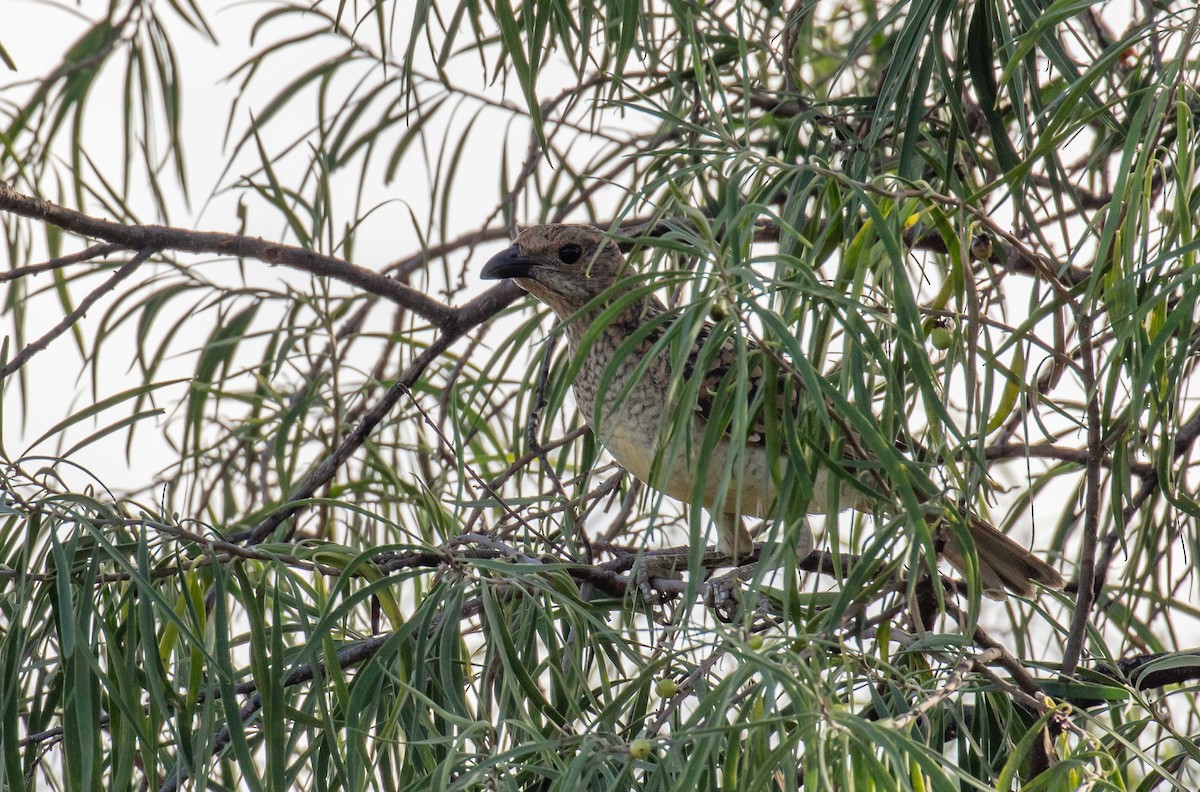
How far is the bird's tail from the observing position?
3191 millimetres

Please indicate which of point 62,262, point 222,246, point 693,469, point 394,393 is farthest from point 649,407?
point 62,262

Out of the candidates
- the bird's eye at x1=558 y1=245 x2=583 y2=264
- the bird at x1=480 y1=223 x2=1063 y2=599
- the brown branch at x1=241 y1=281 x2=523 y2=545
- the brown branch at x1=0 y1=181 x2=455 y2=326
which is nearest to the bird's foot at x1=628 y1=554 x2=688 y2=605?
the bird at x1=480 y1=223 x2=1063 y2=599

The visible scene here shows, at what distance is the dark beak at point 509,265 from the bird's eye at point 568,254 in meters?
0.09

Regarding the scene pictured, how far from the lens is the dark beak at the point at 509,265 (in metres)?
3.46

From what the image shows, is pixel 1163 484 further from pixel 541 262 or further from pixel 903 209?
pixel 541 262

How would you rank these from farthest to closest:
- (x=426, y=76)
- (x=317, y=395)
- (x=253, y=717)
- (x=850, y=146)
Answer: (x=426, y=76)
(x=317, y=395)
(x=850, y=146)
(x=253, y=717)

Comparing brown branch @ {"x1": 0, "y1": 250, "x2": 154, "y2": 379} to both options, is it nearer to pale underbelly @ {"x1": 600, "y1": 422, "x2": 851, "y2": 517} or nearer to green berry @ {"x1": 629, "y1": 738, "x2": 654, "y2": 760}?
pale underbelly @ {"x1": 600, "y1": 422, "x2": 851, "y2": 517}

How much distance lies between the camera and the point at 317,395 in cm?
364

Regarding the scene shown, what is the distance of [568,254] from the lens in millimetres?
3594

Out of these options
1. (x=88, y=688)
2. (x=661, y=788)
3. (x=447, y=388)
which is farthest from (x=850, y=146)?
(x=88, y=688)

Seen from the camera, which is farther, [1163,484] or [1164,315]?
[1164,315]

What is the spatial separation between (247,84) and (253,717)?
202 cm

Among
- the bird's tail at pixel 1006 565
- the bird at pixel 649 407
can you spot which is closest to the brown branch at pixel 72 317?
the bird at pixel 649 407

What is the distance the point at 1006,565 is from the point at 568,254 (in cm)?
128
